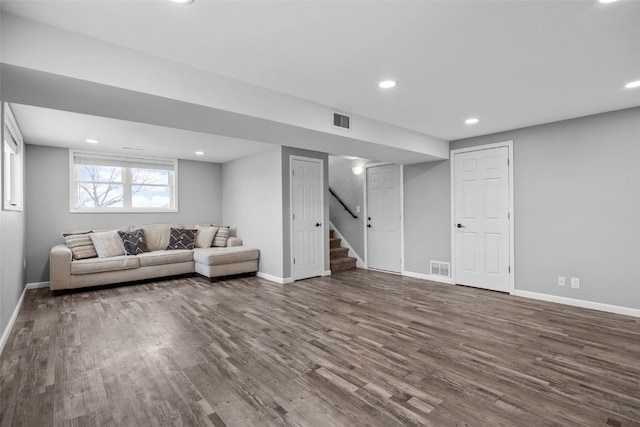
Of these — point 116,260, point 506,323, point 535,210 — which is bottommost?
point 506,323

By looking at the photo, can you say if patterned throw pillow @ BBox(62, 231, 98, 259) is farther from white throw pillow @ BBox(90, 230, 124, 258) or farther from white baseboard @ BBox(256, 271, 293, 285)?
white baseboard @ BBox(256, 271, 293, 285)

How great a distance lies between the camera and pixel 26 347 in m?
2.78

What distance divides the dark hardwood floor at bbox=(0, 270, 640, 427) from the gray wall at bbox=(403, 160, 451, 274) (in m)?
1.33

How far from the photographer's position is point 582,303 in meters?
3.83

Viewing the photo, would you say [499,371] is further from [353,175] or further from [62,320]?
[353,175]

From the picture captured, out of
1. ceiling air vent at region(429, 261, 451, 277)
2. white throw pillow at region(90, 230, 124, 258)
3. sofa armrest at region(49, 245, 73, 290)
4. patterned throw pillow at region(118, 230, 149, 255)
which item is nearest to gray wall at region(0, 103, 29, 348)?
sofa armrest at region(49, 245, 73, 290)

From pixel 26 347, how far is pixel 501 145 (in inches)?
236

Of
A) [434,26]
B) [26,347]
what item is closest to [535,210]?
[434,26]

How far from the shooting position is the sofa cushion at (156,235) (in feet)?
19.7

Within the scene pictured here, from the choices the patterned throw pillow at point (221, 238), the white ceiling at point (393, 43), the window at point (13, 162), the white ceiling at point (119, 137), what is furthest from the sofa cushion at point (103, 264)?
the white ceiling at point (393, 43)

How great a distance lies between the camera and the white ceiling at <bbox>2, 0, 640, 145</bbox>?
184 centimetres

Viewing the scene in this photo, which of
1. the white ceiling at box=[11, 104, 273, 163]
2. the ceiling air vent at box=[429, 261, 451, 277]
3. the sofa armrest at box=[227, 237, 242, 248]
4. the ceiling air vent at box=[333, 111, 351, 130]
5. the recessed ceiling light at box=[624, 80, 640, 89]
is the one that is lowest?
the ceiling air vent at box=[429, 261, 451, 277]

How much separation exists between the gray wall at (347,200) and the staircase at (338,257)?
243 mm

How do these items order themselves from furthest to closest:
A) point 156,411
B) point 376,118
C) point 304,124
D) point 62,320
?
1. point 376,118
2. point 62,320
3. point 304,124
4. point 156,411
